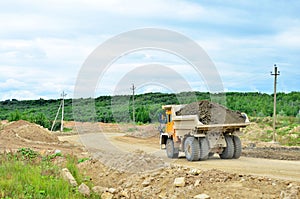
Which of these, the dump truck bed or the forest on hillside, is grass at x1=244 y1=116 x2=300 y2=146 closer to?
the forest on hillside

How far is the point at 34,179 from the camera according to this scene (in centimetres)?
1320

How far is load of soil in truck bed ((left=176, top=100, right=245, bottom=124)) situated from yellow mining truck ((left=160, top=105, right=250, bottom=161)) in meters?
0.21

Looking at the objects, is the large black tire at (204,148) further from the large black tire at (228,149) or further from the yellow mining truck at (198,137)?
the large black tire at (228,149)

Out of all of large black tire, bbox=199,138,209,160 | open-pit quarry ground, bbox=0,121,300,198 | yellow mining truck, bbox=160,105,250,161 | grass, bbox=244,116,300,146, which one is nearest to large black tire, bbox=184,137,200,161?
yellow mining truck, bbox=160,105,250,161

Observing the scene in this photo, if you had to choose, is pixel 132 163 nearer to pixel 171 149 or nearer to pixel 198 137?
pixel 198 137

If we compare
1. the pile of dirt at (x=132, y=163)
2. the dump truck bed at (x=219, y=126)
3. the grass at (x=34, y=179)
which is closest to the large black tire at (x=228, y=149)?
the dump truck bed at (x=219, y=126)

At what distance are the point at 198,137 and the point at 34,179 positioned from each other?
626cm

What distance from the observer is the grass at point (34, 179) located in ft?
40.3

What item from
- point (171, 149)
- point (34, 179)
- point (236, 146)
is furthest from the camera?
point (171, 149)

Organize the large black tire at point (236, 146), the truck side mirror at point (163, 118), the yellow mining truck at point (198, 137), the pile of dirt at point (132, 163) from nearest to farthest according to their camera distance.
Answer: the pile of dirt at point (132, 163), the yellow mining truck at point (198, 137), the large black tire at point (236, 146), the truck side mirror at point (163, 118)

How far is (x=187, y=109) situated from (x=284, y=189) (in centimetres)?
705

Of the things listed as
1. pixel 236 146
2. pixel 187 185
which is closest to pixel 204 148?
pixel 236 146

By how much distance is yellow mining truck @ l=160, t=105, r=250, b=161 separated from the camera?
1600cm

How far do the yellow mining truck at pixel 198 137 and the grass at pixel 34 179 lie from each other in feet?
13.5
